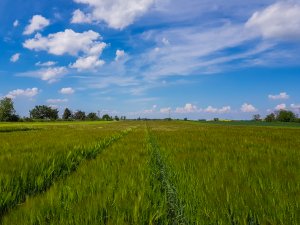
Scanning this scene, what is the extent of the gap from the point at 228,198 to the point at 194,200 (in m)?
0.34

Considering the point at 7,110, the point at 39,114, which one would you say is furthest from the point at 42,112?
the point at 7,110

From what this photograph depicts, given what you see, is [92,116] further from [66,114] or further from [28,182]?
[28,182]

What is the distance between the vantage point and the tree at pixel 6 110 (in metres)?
125

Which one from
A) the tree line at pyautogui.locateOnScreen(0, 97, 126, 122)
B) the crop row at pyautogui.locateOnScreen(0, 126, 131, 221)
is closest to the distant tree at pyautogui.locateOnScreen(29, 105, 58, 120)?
the tree line at pyautogui.locateOnScreen(0, 97, 126, 122)

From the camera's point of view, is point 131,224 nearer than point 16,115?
Yes

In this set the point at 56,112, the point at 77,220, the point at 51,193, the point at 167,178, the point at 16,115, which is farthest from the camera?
the point at 56,112

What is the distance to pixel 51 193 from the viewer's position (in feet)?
11.6

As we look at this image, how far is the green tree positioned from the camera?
125m

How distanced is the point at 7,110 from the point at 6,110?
402mm

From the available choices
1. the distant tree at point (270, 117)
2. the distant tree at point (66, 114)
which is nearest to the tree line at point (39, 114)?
the distant tree at point (66, 114)

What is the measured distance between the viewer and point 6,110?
127m

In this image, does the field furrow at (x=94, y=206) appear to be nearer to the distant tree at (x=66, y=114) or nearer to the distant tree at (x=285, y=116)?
the distant tree at (x=285, y=116)

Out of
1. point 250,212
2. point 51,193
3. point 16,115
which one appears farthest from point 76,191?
point 16,115

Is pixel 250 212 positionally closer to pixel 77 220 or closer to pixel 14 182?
pixel 77 220
